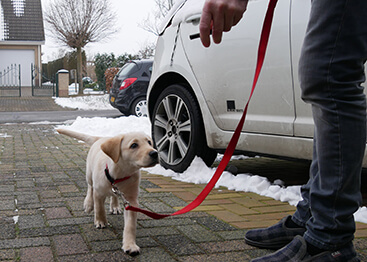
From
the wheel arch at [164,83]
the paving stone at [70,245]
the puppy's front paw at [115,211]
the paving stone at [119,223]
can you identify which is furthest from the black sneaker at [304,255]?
the wheel arch at [164,83]

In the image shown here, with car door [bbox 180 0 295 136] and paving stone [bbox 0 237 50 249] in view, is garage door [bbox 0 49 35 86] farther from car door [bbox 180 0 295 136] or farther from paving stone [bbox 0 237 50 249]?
paving stone [bbox 0 237 50 249]

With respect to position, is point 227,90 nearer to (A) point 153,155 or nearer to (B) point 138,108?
(A) point 153,155

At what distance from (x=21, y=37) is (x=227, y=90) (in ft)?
127

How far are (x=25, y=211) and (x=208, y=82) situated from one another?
6.65ft

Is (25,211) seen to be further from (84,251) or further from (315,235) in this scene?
(315,235)

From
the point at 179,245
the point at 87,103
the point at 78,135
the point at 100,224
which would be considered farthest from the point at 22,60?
the point at 179,245

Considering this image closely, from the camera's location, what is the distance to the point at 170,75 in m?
5.01

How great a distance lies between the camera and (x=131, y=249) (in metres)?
2.43

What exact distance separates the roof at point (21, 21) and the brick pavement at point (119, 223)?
1469 inches

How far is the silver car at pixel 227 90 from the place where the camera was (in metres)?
3.48

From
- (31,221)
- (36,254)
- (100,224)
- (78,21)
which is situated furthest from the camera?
(78,21)

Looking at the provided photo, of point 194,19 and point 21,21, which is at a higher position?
point 21,21

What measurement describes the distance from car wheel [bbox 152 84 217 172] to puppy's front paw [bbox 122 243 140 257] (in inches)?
83.6

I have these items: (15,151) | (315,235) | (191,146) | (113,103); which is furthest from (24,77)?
(315,235)
